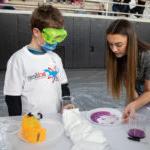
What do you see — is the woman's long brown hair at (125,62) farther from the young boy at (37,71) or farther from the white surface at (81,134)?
→ the white surface at (81,134)

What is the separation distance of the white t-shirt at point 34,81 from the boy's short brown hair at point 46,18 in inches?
6.4

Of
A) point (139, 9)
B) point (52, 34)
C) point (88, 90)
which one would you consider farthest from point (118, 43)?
point (139, 9)

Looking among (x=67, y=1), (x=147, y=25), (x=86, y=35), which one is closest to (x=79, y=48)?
(x=86, y=35)

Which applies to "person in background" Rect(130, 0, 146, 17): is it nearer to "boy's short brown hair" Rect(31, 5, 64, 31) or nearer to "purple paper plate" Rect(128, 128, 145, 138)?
"boy's short brown hair" Rect(31, 5, 64, 31)

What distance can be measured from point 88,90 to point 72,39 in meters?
1.92

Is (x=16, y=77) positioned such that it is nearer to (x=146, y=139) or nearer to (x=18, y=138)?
(x=18, y=138)

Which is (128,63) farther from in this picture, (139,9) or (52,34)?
(139,9)

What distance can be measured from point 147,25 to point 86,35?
158 centimetres

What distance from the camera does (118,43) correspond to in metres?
1.54

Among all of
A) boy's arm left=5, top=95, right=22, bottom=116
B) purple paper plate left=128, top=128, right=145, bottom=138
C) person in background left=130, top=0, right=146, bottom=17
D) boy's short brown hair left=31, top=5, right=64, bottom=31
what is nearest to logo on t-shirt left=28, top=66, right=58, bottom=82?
boy's arm left=5, top=95, right=22, bottom=116

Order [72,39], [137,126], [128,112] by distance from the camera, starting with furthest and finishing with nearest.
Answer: [72,39]
[128,112]
[137,126]

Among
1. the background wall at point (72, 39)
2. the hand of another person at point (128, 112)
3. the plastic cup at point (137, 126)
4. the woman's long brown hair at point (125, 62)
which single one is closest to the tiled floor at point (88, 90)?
the background wall at point (72, 39)

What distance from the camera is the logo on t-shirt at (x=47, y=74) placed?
5.26ft

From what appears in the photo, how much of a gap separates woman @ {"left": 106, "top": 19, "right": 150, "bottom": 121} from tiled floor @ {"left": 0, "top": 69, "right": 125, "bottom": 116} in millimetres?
1454
